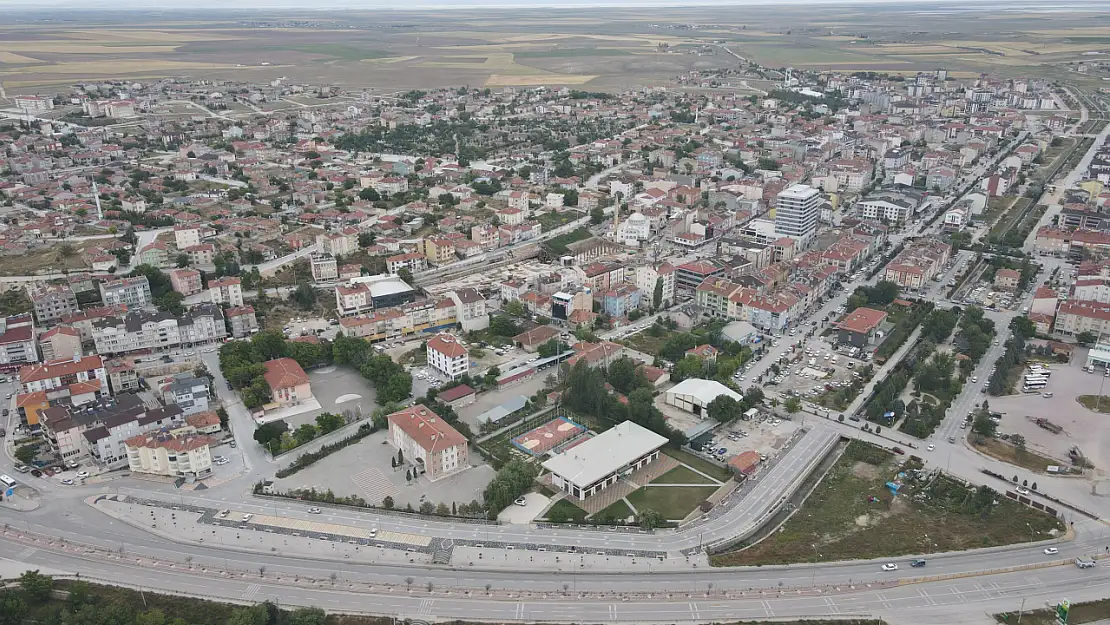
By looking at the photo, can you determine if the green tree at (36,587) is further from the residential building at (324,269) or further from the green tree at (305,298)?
the residential building at (324,269)

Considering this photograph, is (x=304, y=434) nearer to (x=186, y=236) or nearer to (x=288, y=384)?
(x=288, y=384)

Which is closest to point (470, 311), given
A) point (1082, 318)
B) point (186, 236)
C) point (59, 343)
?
point (59, 343)

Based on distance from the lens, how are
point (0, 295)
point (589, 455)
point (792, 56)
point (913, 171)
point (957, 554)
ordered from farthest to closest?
point (792, 56) → point (913, 171) → point (0, 295) → point (589, 455) → point (957, 554)

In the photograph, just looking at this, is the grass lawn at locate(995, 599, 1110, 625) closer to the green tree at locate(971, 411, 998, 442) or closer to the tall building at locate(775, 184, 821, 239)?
the green tree at locate(971, 411, 998, 442)

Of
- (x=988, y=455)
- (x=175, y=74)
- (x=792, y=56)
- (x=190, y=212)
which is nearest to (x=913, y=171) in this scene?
(x=988, y=455)

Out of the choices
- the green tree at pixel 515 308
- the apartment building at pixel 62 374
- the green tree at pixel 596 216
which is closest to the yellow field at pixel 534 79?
the green tree at pixel 596 216

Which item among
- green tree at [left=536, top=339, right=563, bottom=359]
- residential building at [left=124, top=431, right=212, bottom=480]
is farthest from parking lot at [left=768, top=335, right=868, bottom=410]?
residential building at [left=124, top=431, right=212, bottom=480]

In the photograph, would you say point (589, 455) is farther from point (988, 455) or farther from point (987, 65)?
point (987, 65)
